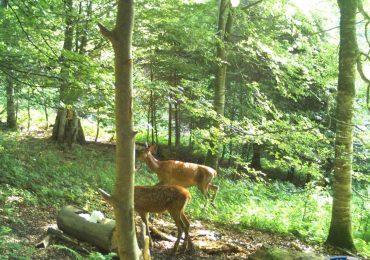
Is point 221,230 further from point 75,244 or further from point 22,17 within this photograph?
point 22,17

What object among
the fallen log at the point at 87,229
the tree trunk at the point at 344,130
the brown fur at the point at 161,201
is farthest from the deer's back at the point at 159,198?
the tree trunk at the point at 344,130

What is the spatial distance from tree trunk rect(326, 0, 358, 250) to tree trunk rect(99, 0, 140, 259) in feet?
19.8

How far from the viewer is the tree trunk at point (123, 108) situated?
73.9 inches

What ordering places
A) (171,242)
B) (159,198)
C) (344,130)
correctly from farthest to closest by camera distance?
1. (344,130)
2. (171,242)
3. (159,198)

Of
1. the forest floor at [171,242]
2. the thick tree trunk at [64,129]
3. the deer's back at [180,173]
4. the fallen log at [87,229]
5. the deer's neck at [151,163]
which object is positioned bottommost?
the forest floor at [171,242]

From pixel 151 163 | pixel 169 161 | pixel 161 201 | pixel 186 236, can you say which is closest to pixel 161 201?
pixel 161 201

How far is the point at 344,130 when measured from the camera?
7562 mm

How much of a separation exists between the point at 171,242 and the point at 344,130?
3733mm

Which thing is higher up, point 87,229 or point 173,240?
point 87,229

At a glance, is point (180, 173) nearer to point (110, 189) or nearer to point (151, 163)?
point (151, 163)

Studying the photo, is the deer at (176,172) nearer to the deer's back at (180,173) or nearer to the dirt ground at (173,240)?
the deer's back at (180,173)

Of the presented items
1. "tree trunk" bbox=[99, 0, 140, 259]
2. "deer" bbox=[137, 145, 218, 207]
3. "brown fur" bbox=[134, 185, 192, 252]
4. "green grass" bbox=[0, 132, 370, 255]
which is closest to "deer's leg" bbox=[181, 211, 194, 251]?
"brown fur" bbox=[134, 185, 192, 252]

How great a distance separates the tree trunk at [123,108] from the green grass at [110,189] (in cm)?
544

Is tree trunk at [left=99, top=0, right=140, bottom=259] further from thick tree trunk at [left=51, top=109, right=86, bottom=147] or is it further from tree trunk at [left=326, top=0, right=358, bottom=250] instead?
thick tree trunk at [left=51, top=109, right=86, bottom=147]
